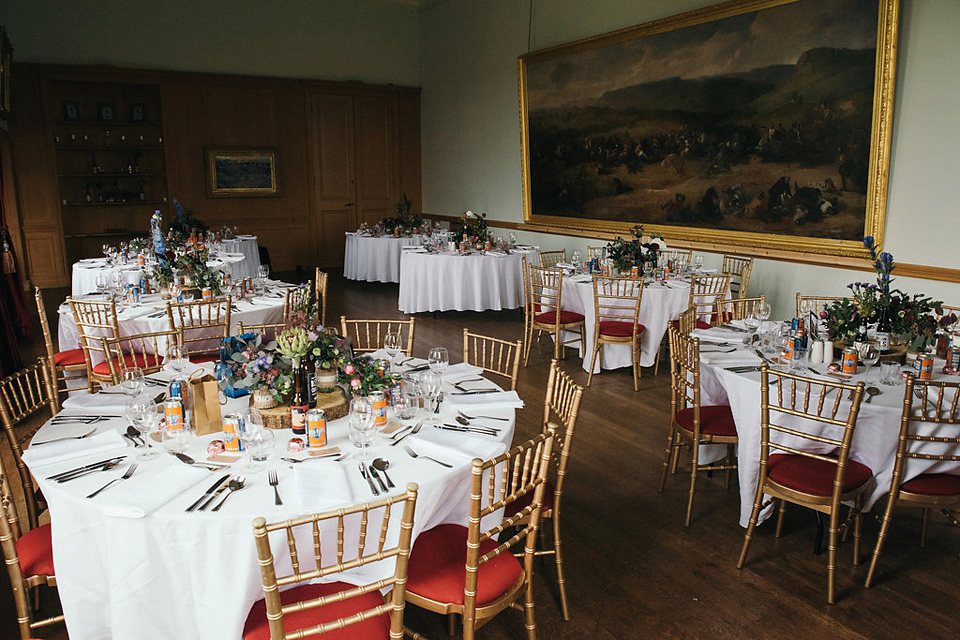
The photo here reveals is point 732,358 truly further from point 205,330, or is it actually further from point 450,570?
point 205,330

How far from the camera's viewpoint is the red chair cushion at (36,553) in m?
2.37

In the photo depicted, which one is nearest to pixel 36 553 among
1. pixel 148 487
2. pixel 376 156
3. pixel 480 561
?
pixel 148 487

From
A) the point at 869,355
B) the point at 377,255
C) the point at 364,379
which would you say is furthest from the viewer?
the point at 377,255

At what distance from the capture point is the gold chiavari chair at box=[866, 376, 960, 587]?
289 cm

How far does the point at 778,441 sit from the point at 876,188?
159 inches

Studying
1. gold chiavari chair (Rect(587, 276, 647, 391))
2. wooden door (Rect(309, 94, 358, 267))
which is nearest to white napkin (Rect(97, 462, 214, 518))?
gold chiavari chair (Rect(587, 276, 647, 391))

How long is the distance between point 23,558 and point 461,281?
6.36 m

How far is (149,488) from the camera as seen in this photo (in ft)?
7.26

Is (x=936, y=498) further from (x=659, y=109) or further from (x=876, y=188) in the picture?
(x=659, y=109)

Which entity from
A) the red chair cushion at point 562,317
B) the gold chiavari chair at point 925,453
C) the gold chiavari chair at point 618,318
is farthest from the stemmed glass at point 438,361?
the red chair cushion at point 562,317

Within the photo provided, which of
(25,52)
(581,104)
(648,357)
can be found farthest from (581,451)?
(25,52)

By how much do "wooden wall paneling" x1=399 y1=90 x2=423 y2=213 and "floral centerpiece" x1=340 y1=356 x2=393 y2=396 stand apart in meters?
11.1

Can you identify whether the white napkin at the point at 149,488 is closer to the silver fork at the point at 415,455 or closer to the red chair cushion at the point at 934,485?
the silver fork at the point at 415,455

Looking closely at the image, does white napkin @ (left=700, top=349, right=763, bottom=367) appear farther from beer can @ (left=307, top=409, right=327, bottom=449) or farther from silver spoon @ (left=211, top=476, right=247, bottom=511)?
silver spoon @ (left=211, top=476, right=247, bottom=511)
